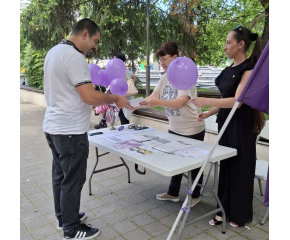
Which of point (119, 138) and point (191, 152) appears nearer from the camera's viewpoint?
point (191, 152)

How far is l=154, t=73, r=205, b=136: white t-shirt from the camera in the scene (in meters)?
2.64

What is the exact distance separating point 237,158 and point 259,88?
35.0 inches

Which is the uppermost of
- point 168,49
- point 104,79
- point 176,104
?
point 168,49

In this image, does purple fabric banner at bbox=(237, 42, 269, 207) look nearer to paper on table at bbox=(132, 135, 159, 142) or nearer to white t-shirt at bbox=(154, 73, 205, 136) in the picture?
white t-shirt at bbox=(154, 73, 205, 136)

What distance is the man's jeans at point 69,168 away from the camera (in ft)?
6.84

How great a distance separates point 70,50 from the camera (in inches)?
76.2

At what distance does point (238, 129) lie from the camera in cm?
233

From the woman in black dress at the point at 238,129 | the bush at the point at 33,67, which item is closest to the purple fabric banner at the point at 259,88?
the woman in black dress at the point at 238,129

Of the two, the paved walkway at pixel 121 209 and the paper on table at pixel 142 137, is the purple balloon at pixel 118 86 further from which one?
the paved walkway at pixel 121 209

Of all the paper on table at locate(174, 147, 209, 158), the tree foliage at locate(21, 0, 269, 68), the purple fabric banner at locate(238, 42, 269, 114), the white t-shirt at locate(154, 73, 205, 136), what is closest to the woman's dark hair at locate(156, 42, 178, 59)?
the white t-shirt at locate(154, 73, 205, 136)

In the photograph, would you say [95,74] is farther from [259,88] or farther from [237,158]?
[259,88]

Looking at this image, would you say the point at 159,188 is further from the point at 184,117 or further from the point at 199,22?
the point at 199,22

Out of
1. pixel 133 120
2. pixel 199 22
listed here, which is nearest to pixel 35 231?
pixel 133 120

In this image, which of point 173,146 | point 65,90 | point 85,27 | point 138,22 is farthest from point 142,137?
point 138,22
